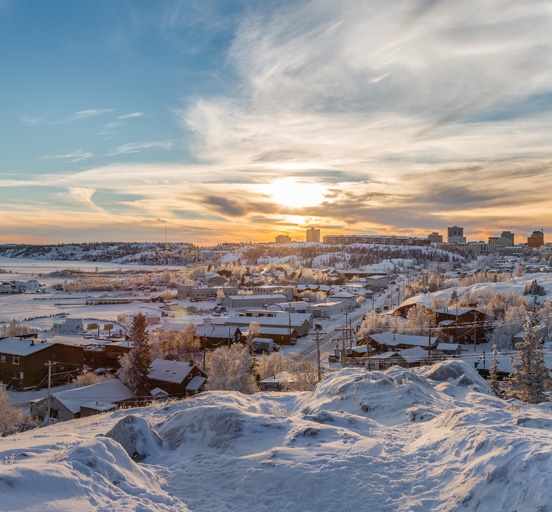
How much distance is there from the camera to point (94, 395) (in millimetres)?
24875

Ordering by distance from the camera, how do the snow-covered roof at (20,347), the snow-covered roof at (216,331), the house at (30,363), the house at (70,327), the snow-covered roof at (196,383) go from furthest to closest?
the house at (70,327), the snow-covered roof at (216,331), the snow-covered roof at (20,347), the house at (30,363), the snow-covered roof at (196,383)

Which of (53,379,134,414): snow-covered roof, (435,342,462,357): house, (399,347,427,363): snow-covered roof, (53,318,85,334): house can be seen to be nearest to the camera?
(53,379,134,414): snow-covered roof

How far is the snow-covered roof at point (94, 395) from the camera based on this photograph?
22984 millimetres

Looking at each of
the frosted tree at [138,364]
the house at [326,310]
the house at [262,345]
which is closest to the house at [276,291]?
the house at [326,310]

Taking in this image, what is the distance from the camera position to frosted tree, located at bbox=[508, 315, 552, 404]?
778 inches

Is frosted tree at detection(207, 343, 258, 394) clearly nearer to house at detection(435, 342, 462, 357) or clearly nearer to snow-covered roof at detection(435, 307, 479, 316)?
house at detection(435, 342, 462, 357)

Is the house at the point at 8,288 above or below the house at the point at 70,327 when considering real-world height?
above

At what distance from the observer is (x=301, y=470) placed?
278 inches

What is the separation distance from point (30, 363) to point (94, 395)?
36.4 ft

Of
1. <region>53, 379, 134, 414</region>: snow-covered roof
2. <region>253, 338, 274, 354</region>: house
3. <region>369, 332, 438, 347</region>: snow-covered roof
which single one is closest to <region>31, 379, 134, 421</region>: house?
<region>53, 379, 134, 414</region>: snow-covered roof

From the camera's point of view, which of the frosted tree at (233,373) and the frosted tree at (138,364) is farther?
the frosted tree at (138,364)

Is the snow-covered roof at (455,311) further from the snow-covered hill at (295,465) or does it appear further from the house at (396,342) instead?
the snow-covered hill at (295,465)

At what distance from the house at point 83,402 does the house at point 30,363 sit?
26.5 feet

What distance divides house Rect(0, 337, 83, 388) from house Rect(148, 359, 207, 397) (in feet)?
25.6
